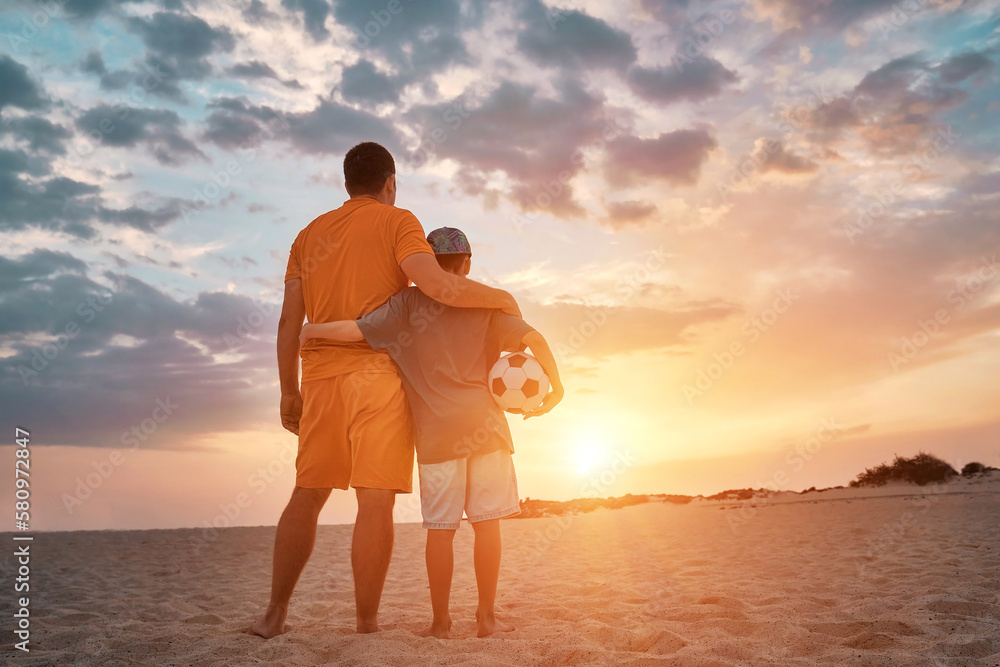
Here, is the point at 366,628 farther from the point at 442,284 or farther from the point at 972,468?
the point at 972,468

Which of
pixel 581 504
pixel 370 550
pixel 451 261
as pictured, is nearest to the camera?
pixel 370 550

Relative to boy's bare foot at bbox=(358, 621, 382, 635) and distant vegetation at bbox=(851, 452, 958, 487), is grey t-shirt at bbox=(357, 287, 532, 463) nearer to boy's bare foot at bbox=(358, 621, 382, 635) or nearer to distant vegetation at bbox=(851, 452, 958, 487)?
boy's bare foot at bbox=(358, 621, 382, 635)

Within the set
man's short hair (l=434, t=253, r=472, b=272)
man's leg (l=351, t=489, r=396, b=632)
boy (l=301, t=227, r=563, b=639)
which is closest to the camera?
man's leg (l=351, t=489, r=396, b=632)

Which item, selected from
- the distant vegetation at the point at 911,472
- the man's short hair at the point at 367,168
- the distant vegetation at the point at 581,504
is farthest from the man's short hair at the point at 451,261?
the distant vegetation at the point at 911,472

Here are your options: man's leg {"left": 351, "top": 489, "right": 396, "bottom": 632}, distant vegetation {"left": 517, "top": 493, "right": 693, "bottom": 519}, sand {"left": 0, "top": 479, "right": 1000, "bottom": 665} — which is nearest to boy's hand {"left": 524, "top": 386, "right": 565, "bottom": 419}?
man's leg {"left": 351, "top": 489, "right": 396, "bottom": 632}

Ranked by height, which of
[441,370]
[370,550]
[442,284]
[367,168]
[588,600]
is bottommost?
[588,600]

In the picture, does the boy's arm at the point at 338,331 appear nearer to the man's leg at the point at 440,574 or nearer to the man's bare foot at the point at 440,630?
the man's leg at the point at 440,574

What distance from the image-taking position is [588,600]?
4688 millimetres

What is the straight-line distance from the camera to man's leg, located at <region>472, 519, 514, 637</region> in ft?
11.0

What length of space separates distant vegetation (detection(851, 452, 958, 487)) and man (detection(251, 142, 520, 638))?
65.0 ft

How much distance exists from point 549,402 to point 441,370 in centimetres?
62

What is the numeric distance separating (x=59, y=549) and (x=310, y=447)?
7531mm

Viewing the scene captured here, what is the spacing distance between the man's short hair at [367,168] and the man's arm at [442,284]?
608mm

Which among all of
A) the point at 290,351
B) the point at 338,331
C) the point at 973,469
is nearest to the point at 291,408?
the point at 290,351
